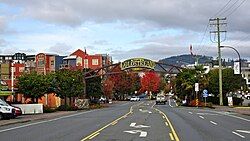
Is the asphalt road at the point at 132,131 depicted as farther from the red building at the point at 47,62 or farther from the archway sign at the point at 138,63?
the red building at the point at 47,62

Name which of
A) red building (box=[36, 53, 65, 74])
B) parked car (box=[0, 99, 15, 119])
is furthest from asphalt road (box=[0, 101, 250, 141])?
red building (box=[36, 53, 65, 74])

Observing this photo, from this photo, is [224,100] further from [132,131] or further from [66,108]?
[132,131]

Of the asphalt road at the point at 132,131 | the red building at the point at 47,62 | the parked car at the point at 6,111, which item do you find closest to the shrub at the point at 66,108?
the parked car at the point at 6,111

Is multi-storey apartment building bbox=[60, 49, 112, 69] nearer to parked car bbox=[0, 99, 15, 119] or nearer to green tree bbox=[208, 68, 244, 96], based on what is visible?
green tree bbox=[208, 68, 244, 96]

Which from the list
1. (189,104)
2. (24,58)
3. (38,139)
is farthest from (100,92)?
(38,139)

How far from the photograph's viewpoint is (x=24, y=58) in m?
111

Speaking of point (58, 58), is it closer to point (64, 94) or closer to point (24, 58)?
point (24, 58)

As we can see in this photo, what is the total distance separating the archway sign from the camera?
256 ft

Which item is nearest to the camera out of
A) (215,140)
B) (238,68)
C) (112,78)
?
(215,140)

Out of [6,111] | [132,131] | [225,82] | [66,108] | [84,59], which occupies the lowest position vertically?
[66,108]

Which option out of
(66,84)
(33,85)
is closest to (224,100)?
(66,84)

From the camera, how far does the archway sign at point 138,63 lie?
78.0 metres

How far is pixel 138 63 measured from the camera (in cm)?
7794

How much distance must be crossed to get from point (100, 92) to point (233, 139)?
222 ft
